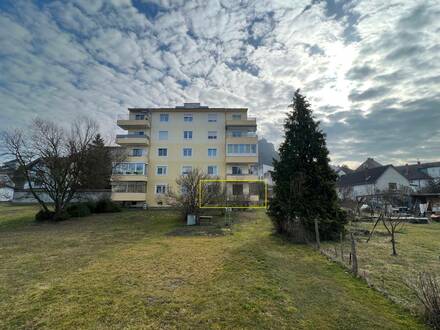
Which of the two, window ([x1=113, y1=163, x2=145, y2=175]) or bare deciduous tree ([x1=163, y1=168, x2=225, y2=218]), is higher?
window ([x1=113, y1=163, x2=145, y2=175])

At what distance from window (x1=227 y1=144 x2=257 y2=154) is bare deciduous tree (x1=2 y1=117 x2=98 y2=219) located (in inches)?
724

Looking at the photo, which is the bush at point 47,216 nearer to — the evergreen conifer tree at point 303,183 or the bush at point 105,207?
the bush at point 105,207

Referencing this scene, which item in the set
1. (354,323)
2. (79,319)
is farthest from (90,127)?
(354,323)

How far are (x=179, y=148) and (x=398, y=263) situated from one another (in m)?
28.5

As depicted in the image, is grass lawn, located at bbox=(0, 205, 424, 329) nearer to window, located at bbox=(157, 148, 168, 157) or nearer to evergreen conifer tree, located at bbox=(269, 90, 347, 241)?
evergreen conifer tree, located at bbox=(269, 90, 347, 241)

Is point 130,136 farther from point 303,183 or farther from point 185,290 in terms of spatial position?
point 185,290

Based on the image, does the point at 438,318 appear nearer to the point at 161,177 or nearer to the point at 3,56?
the point at 3,56

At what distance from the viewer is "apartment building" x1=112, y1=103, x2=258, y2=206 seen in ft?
101

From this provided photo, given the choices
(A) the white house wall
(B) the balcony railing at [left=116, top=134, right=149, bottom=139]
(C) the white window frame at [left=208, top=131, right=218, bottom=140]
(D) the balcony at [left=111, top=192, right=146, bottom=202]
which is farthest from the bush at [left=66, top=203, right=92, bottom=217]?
(A) the white house wall

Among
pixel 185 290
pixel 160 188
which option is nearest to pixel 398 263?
pixel 185 290

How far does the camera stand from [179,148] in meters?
32.7

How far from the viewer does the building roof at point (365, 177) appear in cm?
4175

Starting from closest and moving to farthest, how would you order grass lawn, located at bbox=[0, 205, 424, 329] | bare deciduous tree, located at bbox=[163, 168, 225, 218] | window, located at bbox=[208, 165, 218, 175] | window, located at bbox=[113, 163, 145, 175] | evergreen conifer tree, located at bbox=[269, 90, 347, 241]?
grass lawn, located at bbox=[0, 205, 424, 329]
evergreen conifer tree, located at bbox=[269, 90, 347, 241]
bare deciduous tree, located at bbox=[163, 168, 225, 218]
window, located at bbox=[113, 163, 145, 175]
window, located at bbox=[208, 165, 218, 175]

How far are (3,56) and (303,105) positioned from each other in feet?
61.1
